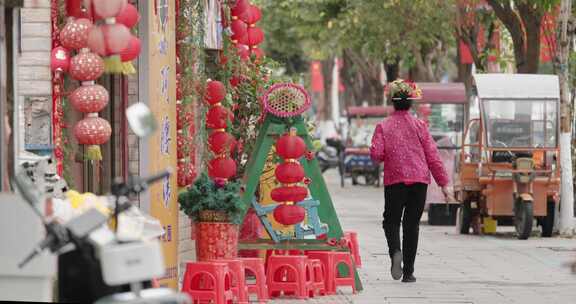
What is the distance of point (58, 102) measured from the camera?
35.3ft

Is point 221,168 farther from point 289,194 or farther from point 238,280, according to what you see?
point 238,280

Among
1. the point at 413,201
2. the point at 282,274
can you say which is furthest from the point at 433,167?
the point at 282,274

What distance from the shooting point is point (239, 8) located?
1602 cm

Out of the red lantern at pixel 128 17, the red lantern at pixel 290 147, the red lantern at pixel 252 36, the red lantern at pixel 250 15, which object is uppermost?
the red lantern at pixel 250 15

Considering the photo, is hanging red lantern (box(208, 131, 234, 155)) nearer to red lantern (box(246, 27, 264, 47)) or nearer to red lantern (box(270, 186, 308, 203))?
red lantern (box(270, 186, 308, 203))

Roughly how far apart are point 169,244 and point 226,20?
13.6 feet

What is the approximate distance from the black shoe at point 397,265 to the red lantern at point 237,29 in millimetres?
2871

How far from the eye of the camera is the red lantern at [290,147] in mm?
13422

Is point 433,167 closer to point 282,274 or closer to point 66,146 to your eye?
point 282,274

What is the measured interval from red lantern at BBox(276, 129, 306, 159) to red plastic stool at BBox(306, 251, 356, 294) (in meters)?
0.92

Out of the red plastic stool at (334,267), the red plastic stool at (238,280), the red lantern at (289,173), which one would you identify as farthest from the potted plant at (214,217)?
the red plastic stool at (334,267)

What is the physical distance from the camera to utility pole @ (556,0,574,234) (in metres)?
22.5

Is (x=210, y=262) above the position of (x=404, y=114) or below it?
below

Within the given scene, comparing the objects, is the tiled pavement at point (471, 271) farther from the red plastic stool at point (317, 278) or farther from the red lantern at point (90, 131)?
the red lantern at point (90, 131)
